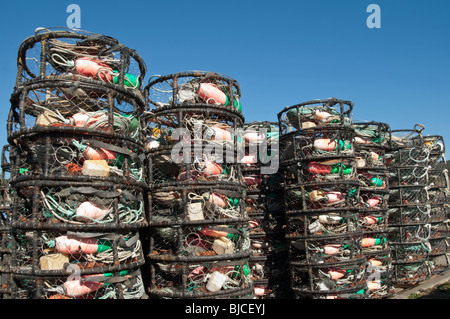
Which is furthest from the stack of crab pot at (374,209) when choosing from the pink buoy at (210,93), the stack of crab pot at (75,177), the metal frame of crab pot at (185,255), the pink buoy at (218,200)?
the stack of crab pot at (75,177)

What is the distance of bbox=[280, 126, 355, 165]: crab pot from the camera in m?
14.2

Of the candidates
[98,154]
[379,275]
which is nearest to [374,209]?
[379,275]

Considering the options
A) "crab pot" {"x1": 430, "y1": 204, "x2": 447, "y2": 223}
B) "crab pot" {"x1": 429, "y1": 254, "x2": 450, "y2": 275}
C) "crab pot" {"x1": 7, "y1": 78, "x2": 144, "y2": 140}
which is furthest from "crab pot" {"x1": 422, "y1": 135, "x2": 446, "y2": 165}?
"crab pot" {"x1": 7, "y1": 78, "x2": 144, "y2": 140}

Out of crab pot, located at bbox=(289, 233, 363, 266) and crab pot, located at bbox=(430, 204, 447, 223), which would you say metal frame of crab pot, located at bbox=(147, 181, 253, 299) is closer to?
crab pot, located at bbox=(289, 233, 363, 266)

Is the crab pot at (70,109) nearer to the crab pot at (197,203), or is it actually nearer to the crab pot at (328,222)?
the crab pot at (197,203)

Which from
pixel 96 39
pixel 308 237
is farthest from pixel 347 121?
pixel 96 39

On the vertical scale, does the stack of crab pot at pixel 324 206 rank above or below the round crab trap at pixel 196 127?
below

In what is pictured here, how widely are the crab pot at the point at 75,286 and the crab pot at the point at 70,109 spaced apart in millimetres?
3438

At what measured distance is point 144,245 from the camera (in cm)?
1305

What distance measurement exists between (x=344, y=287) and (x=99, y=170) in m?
10.3

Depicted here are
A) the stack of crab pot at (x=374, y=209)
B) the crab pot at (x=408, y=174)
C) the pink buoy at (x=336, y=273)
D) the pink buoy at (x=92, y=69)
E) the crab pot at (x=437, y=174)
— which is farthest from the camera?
the crab pot at (x=437, y=174)

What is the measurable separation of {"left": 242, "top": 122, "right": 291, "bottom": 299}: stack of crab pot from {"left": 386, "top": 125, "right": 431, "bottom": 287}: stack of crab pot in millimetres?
7058

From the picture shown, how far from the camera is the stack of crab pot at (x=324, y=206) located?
45.1ft

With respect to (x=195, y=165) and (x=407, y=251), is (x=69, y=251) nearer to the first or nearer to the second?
(x=195, y=165)
